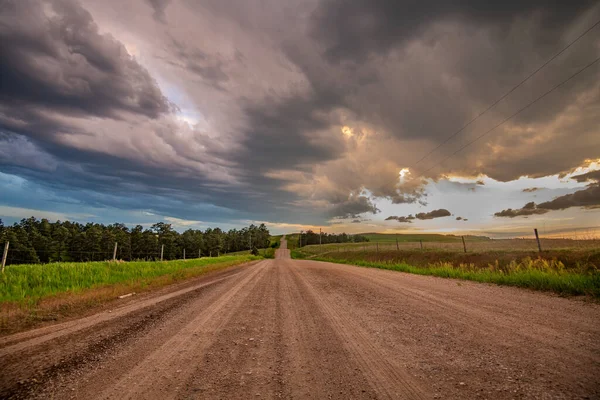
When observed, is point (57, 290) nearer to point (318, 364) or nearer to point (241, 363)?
point (241, 363)

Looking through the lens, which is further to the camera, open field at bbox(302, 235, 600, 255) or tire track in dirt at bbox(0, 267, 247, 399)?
open field at bbox(302, 235, 600, 255)

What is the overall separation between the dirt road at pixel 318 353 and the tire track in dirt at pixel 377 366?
0.01 m

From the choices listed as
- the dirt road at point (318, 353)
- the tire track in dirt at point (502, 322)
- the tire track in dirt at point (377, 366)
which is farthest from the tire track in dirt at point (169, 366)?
the tire track in dirt at point (502, 322)

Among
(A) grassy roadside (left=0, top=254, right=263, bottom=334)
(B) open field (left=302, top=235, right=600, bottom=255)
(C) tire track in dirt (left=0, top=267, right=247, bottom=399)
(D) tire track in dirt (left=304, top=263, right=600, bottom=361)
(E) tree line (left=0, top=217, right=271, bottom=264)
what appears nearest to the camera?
(C) tire track in dirt (left=0, top=267, right=247, bottom=399)

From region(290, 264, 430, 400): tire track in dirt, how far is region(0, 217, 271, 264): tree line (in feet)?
209

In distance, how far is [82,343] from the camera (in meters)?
4.43

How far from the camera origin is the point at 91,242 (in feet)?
246

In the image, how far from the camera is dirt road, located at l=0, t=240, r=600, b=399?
2.80 meters

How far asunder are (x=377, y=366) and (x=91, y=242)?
92.6m

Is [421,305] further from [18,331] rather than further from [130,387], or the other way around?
[18,331]

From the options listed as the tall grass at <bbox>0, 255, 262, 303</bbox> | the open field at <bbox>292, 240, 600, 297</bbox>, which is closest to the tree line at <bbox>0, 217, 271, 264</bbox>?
the tall grass at <bbox>0, 255, 262, 303</bbox>

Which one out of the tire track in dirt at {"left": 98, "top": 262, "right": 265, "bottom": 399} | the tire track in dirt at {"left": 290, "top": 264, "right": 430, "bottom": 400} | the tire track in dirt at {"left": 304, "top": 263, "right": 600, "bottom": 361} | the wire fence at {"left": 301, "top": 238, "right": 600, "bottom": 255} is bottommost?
the tire track in dirt at {"left": 304, "top": 263, "right": 600, "bottom": 361}

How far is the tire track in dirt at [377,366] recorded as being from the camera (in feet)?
8.91

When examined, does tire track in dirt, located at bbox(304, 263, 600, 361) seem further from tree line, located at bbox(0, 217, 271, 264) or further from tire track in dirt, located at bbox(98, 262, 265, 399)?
tree line, located at bbox(0, 217, 271, 264)
